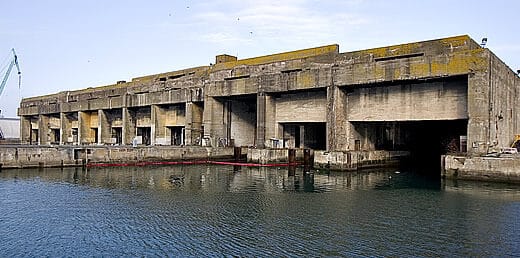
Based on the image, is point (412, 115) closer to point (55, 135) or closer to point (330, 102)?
point (330, 102)

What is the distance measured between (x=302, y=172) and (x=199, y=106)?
658 inches

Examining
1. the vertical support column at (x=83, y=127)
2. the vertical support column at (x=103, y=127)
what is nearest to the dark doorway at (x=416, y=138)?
the vertical support column at (x=103, y=127)

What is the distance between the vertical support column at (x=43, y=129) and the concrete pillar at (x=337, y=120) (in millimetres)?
49561

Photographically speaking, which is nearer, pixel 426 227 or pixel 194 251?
pixel 194 251

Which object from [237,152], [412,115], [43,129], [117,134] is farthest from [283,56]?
[43,129]

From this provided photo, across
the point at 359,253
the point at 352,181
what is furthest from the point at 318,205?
the point at 352,181

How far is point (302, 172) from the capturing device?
108ft

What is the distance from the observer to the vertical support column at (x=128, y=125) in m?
52.5

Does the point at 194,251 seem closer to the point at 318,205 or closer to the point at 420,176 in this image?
the point at 318,205

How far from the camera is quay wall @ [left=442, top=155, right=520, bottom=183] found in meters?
24.1

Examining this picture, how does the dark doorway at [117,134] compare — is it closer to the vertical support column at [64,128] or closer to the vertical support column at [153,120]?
the vertical support column at [64,128]

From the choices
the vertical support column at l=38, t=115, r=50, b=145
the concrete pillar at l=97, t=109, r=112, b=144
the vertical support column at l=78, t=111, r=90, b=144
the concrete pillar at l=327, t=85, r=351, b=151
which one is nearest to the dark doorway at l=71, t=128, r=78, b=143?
the vertical support column at l=78, t=111, r=90, b=144

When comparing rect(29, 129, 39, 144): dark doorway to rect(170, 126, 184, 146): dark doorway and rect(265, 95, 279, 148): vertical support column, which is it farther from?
rect(265, 95, 279, 148): vertical support column

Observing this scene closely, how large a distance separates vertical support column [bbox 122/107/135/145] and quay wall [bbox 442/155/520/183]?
3676cm
